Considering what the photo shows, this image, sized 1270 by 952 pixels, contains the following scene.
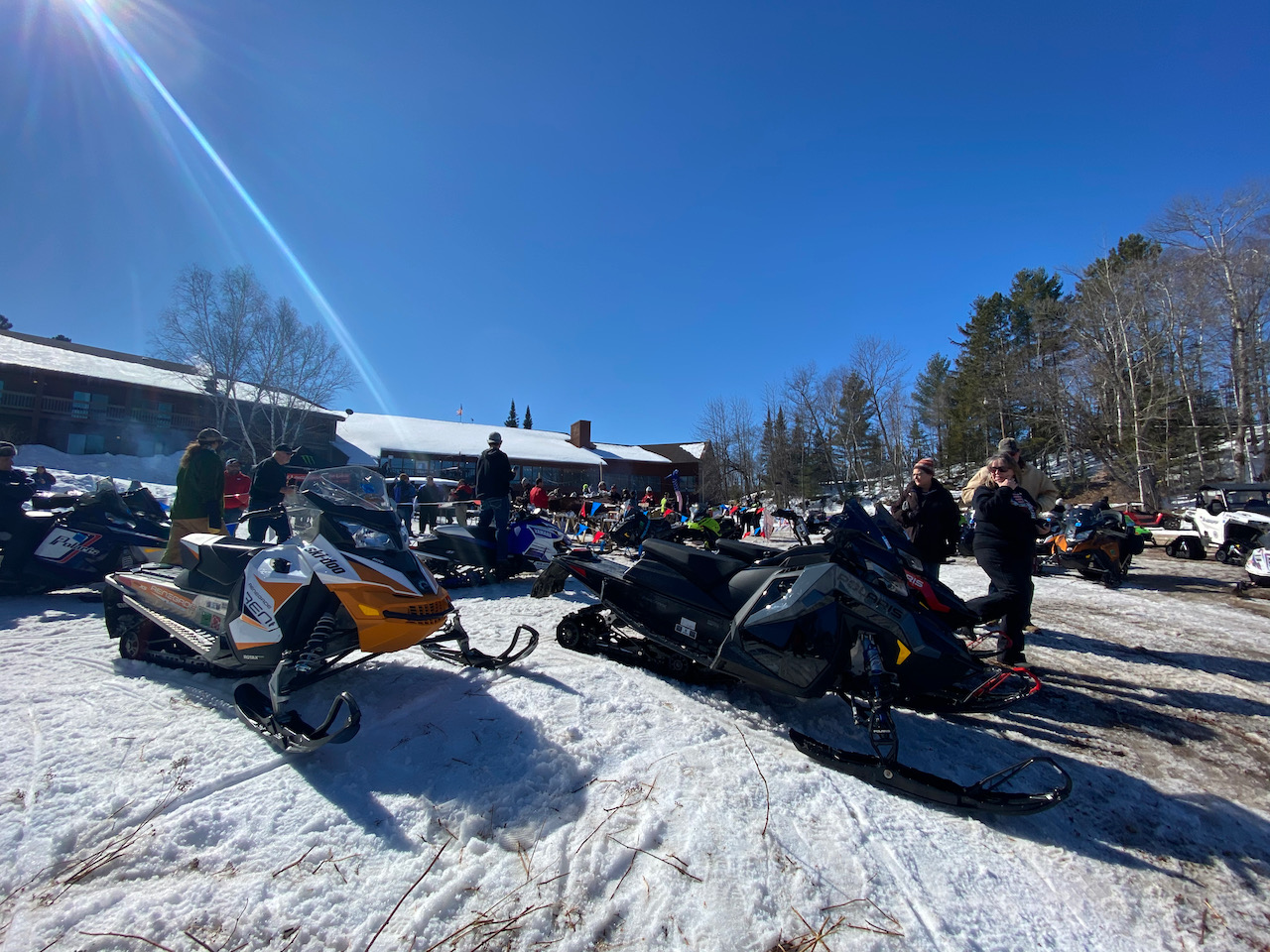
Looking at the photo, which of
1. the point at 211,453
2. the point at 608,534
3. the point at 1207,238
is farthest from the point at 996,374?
the point at 211,453

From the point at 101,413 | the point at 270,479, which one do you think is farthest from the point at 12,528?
the point at 101,413

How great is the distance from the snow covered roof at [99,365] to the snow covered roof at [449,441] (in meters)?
2.81

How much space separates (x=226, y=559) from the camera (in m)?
3.24

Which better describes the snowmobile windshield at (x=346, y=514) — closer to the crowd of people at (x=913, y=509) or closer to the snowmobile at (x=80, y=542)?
the crowd of people at (x=913, y=509)

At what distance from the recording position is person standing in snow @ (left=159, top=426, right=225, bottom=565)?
210 inches

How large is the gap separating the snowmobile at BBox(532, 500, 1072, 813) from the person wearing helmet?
12.2 feet

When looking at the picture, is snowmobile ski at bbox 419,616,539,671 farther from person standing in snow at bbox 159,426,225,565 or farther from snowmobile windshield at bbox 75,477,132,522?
snowmobile windshield at bbox 75,477,132,522

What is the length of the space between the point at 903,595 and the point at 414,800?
255cm

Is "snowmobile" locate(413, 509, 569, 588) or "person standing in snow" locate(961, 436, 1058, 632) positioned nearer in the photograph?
"person standing in snow" locate(961, 436, 1058, 632)

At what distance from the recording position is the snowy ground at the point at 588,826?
5.22 feet

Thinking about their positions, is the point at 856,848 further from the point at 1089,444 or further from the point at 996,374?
the point at 996,374

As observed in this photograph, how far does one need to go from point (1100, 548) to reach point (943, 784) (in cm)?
739

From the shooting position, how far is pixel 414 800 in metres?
2.11

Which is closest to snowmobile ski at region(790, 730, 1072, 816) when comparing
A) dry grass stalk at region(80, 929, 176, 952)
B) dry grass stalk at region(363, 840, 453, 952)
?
dry grass stalk at region(363, 840, 453, 952)
